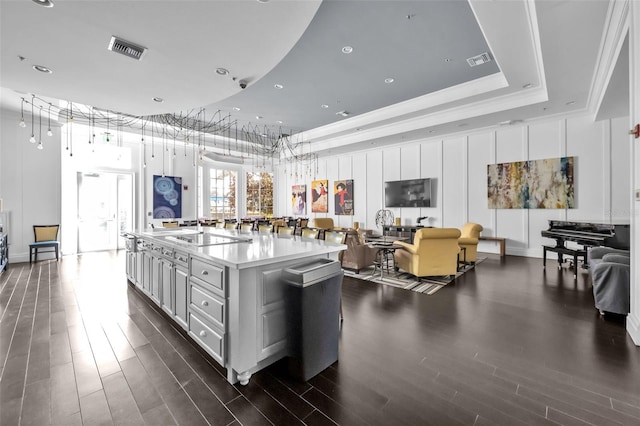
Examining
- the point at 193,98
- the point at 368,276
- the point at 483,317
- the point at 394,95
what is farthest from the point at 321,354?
the point at 394,95

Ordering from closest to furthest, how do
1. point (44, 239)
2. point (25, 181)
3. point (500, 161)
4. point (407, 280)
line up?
point (407, 280), point (25, 181), point (44, 239), point (500, 161)

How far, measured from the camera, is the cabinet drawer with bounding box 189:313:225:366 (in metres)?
2.15

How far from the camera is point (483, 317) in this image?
329cm

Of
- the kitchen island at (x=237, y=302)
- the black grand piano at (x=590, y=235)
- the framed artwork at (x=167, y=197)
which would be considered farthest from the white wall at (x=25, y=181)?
the black grand piano at (x=590, y=235)

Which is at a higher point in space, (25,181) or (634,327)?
(25,181)

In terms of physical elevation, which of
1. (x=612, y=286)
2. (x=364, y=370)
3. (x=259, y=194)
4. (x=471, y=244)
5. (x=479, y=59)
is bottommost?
(x=364, y=370)

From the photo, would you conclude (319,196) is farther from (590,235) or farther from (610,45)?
(610,45)

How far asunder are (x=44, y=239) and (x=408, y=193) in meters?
9.81

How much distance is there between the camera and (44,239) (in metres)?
6.70

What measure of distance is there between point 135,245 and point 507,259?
771 cm

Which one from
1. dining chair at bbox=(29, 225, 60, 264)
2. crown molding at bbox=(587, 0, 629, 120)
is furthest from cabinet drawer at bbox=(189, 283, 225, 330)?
dining chair at bbox=(29, 225, 60, 264)

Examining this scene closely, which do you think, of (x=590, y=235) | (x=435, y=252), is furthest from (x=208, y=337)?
(x=590, y=235)

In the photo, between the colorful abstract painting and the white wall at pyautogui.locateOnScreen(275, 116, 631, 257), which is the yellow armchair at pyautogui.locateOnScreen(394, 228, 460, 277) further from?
the colorful abstract painting

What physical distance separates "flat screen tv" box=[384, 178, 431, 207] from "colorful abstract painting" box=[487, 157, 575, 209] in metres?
1.66
